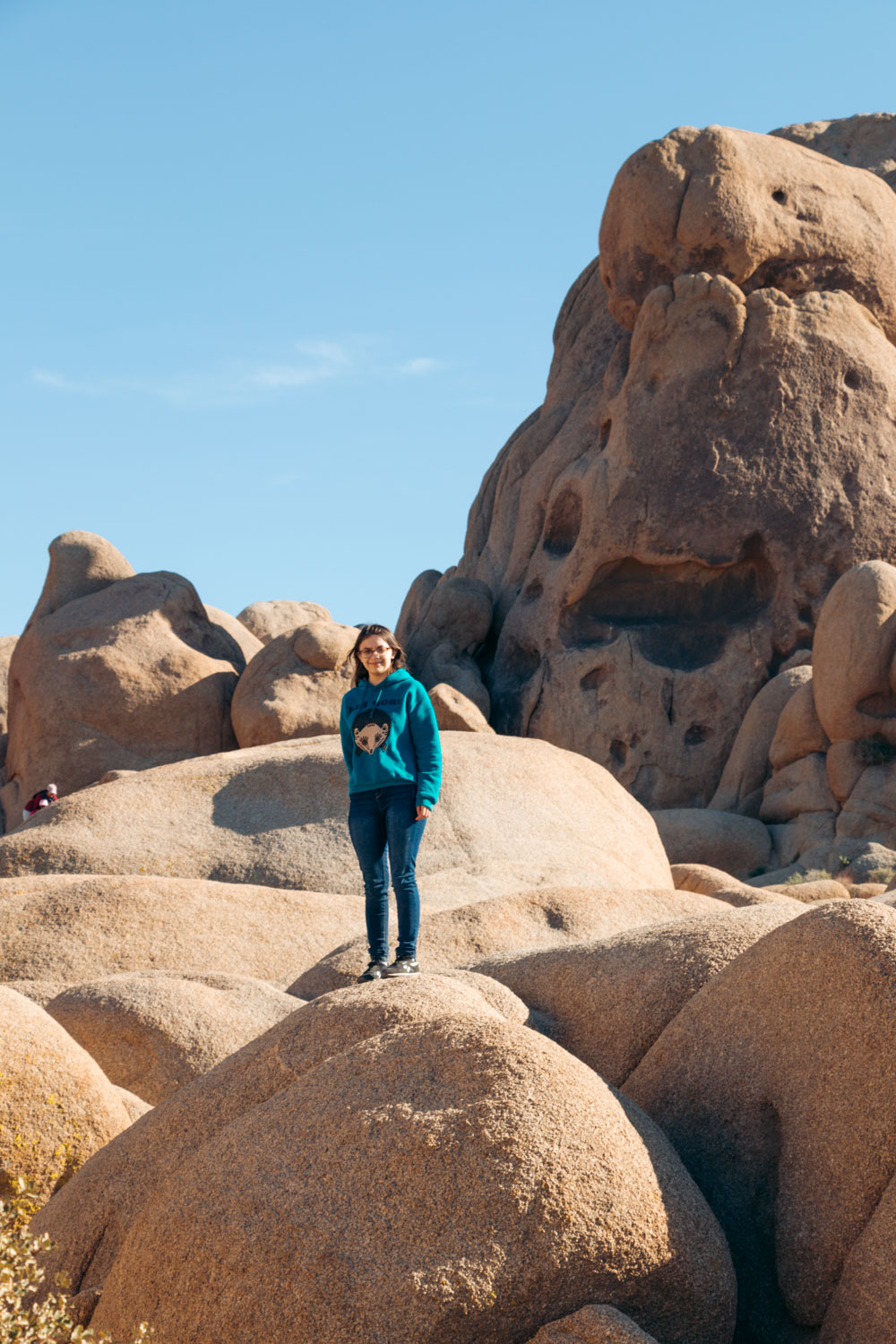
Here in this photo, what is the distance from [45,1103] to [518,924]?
3.99 m

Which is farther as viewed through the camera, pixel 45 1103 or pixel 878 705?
pixel 878 705

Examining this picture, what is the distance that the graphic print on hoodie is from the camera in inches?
227

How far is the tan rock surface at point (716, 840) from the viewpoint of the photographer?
60.2 feet

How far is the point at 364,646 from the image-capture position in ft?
19.5

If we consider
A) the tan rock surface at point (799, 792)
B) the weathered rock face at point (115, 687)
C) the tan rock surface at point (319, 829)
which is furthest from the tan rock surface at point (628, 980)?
the weathered rock face at point (115, 687)

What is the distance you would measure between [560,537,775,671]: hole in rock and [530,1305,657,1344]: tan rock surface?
20257mm

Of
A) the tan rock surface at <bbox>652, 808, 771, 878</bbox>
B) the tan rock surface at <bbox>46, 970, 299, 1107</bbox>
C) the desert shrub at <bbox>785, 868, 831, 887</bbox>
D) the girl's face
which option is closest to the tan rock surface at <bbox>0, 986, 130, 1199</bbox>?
the tan rock surface at <bbox>46, 970, 299, 1107</bbox>

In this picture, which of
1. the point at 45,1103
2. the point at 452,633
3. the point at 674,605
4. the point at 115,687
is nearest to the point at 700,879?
the point at 45,1103

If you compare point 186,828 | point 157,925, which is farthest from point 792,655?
point 157,925

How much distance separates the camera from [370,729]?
580 cm

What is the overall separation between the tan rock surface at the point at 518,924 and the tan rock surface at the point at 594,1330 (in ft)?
12.3

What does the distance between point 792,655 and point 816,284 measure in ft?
23.0

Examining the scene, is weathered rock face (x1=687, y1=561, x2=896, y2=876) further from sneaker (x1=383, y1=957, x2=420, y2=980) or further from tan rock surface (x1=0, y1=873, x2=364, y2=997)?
sneaker (x1=383, y1=957, x2=420, y2=980)

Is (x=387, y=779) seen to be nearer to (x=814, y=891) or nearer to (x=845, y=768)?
(x=814, y=891)
